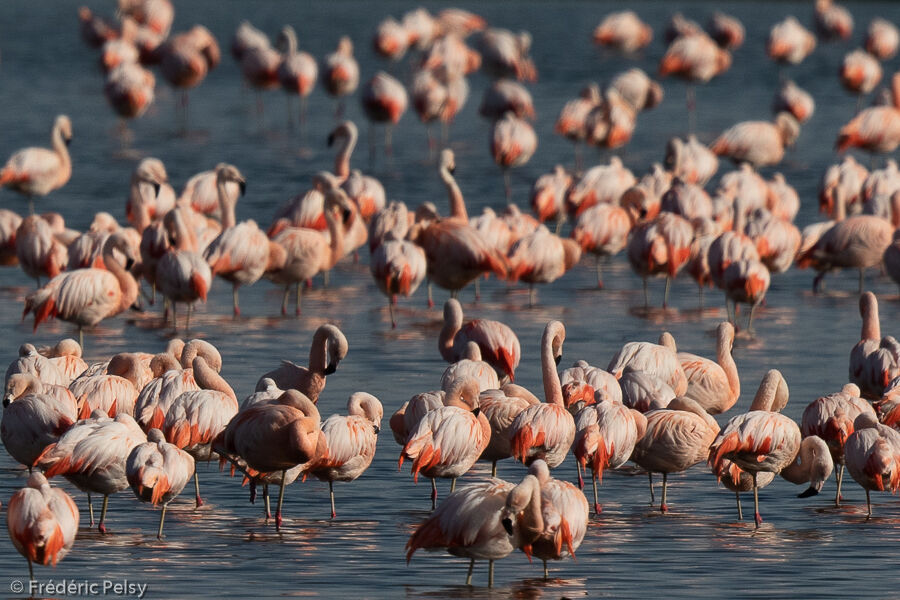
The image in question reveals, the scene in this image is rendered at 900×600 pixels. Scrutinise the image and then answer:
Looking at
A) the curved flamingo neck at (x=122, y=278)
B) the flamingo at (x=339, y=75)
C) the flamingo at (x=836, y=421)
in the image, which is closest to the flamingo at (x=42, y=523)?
the flamingo at (x=836, y=421)

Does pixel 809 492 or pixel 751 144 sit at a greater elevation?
pixel 751 144

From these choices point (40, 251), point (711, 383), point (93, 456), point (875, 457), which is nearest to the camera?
point (93, 456)

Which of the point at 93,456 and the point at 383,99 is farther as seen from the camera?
the point at 383,99

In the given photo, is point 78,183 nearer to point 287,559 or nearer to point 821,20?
point 287,559

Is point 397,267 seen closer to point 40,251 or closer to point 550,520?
point 40,251

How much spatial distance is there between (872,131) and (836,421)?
13917 millimetres

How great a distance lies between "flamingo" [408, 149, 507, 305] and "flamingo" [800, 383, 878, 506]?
565 centimetres

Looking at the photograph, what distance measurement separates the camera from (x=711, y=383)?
1131cm

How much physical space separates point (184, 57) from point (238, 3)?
3217cm

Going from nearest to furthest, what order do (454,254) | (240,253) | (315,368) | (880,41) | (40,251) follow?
(315,368) → (240,253) → (454,254) → (40,251) → (880,41)

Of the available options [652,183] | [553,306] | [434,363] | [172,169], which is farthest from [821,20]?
[434,363]

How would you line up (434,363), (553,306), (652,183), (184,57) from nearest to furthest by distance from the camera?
1. (434,363)
2. (553,306)
3. (652,183)
4. (184,57)

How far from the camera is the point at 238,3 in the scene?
6128 cm

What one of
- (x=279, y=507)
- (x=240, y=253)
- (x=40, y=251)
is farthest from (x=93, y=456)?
(x=40, y=251)
